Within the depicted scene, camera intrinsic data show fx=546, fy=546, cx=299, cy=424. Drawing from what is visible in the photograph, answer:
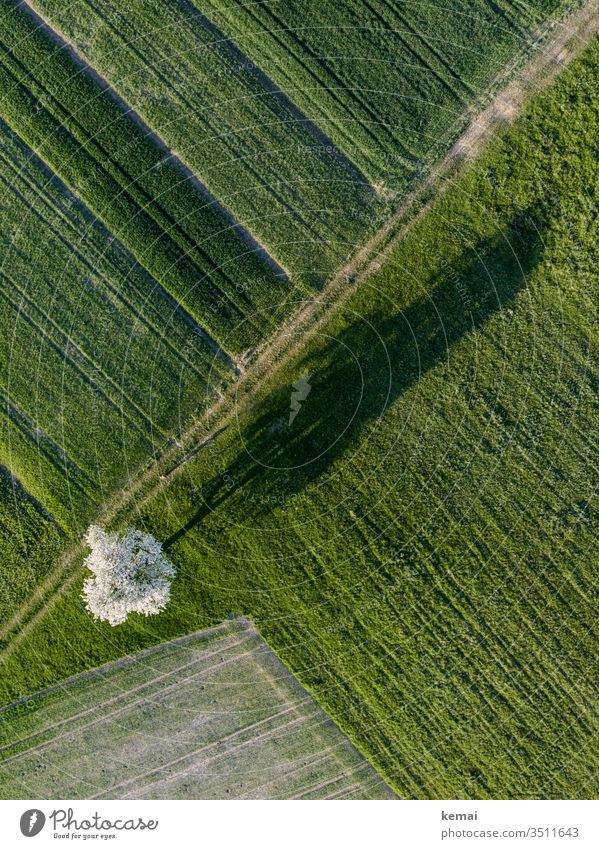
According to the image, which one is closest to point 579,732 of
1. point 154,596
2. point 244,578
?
point 244,578

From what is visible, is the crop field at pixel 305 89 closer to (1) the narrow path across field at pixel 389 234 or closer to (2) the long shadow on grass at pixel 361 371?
(1) the narrow path across field at pixel 389 234

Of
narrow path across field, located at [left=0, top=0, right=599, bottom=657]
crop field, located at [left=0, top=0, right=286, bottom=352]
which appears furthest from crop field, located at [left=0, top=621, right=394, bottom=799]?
crop field, located at [left=0, top=0, right=286, bottom=352]

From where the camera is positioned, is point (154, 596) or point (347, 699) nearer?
point (154, 596)

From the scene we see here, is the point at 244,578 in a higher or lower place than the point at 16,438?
lower

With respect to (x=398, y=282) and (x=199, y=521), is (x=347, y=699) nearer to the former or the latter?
(x=199, y=521)

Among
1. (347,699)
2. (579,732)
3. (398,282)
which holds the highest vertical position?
(398,282)

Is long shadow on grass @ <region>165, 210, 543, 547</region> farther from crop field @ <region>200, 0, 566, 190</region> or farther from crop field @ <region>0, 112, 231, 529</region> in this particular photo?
crop field @ <region>200, 0, 566, 190</region>

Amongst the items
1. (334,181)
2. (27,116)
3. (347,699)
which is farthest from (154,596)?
(27,116)
